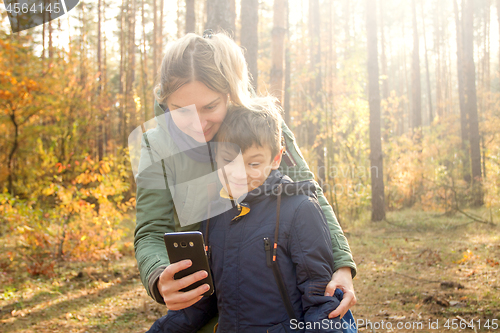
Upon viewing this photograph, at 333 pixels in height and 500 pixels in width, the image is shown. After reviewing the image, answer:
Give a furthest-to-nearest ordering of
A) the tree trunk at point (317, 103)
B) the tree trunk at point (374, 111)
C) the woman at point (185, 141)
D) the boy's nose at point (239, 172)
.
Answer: the tree trunk at point (317, 103)
the tree trunk at point (374, 111)
the boy's nose at point (239, 172)
the woman at point (185, 141)

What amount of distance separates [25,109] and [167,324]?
9.95 metres

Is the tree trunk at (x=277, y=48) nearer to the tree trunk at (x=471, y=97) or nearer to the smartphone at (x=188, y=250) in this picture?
the smartphone at (x=188, y=250)

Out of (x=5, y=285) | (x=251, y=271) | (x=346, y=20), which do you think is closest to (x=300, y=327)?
(x=251, y=271)

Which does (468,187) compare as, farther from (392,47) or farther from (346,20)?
(392,47)

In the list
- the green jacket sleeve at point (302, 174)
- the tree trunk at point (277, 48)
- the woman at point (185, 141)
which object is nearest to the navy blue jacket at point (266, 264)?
the woman at point (185, 141)

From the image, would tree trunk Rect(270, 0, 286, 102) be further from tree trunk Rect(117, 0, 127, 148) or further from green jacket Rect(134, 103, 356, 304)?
tree trunk Rect(117, 0, 127, 148)

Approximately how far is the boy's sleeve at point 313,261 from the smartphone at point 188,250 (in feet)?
1.30

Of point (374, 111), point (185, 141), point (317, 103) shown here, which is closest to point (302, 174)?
point (185, 141)

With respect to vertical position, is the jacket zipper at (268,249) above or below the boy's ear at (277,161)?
below

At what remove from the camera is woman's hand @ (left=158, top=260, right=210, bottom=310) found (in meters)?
1.32

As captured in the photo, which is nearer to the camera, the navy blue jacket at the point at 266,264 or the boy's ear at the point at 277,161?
the navy blue jacket at the point at 266,264

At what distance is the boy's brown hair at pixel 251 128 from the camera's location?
1723mm

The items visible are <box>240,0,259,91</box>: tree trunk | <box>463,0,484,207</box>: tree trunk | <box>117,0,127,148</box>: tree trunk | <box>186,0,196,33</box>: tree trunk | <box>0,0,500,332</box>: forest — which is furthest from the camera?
<box>117,0,127,148</box>: tree trunk

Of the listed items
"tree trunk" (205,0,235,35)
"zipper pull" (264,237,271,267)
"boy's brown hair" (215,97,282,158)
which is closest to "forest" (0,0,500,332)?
"tree trunk" (205,0,235,35)
